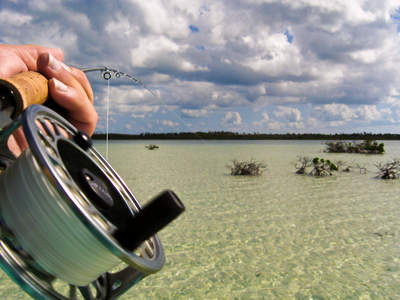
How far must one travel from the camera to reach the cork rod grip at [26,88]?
1.20 meters

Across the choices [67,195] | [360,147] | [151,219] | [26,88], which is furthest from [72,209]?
[360,147]

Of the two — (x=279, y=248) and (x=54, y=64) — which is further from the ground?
(x=54, y=64)

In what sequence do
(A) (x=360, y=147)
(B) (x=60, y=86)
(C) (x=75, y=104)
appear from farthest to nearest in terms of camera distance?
(A) (x=360, y=147), (C) (x=75, y=104), (B) (x=60, y=86)

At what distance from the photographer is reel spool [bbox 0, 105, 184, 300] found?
35.2 inches

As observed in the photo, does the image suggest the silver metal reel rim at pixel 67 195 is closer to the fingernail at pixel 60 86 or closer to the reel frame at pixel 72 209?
the reel frame at pixel 72 209

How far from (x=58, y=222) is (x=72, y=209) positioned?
0.23m

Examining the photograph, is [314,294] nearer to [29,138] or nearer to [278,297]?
[278,297]

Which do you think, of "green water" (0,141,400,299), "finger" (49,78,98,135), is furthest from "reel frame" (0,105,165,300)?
"green water" (0,141,400,299)

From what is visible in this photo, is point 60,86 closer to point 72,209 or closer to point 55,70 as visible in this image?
point 55,70

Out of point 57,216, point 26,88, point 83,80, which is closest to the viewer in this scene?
point 57,216

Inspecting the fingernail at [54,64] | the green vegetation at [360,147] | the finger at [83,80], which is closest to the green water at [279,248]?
the finger at [83,80]

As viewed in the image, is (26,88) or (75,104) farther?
(75,104)

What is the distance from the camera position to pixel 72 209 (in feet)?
2.82

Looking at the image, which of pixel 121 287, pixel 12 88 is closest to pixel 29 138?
pixel 12 88
